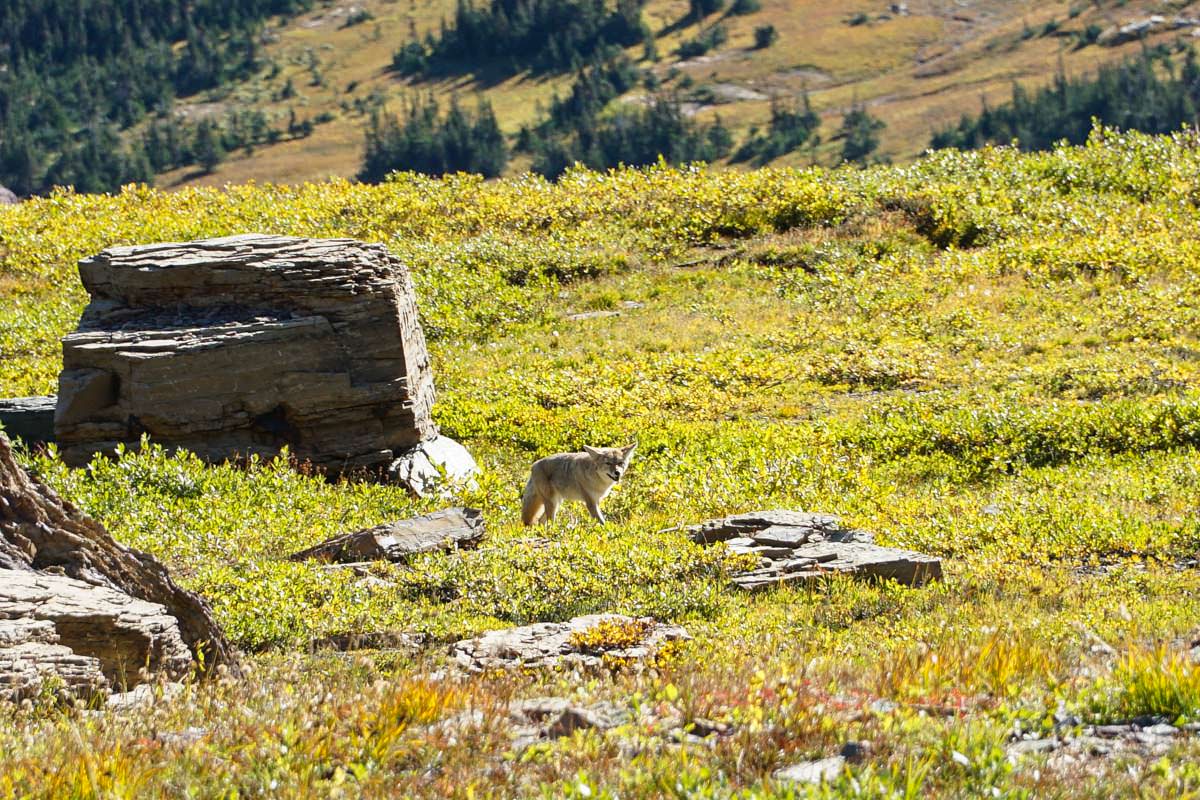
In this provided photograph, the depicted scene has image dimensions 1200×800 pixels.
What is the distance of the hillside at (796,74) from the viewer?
162m

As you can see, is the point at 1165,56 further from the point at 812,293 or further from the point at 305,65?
the point at 812,293

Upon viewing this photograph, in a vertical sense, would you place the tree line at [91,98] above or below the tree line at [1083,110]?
above

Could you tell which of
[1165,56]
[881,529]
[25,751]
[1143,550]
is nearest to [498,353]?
[881,529]

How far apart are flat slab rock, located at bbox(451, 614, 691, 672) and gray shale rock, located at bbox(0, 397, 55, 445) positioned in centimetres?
1229

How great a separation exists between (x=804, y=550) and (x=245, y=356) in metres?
9.67

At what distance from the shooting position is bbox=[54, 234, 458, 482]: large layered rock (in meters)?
19.9

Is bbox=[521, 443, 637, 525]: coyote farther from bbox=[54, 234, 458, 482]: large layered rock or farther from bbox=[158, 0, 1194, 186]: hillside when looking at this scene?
bbox=[158, 0, 1194, 186]: hillside

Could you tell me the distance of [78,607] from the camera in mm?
9602

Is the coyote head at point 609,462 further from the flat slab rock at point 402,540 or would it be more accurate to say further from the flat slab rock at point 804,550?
the flat slab rock at point 402,540

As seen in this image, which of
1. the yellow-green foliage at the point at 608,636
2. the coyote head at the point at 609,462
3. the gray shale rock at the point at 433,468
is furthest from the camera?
the gray shale rock at the point at 433,468

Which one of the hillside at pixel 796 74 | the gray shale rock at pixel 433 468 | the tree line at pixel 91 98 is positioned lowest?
the hillside at pixel 796 74

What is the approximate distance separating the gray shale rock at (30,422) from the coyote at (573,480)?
8.70m

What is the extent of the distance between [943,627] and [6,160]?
587ft

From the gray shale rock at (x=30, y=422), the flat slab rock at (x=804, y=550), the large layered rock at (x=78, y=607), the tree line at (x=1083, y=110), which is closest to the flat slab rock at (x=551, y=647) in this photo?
the large layered rock at (x=78, y=607)
